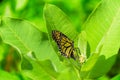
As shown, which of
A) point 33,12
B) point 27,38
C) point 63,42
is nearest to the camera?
point 63,42

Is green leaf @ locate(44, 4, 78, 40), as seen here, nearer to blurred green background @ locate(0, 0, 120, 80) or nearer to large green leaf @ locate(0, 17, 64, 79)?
large green leaf @ locate(0, 17, 64, 79)

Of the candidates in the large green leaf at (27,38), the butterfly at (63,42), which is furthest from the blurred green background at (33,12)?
the butterfly at (63,42)

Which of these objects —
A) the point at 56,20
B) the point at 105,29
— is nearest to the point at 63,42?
the point at 56,20

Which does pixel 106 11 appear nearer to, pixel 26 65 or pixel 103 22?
pixel 103 22

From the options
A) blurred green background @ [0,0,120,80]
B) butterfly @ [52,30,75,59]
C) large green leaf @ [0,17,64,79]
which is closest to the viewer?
butterfly @ [52,30,75,59]

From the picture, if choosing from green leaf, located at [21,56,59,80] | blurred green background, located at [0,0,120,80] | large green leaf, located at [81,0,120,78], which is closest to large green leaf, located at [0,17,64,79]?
green leaf, located at [21,56,59,80]

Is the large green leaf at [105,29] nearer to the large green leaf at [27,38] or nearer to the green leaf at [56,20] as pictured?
the green leaf at [56,20]

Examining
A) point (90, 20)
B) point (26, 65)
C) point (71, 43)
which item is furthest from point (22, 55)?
point (90, 20)

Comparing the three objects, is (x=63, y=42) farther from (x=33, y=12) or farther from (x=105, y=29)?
(x=33, y=12)

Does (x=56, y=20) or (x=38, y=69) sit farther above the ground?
(x=56, y=20)
